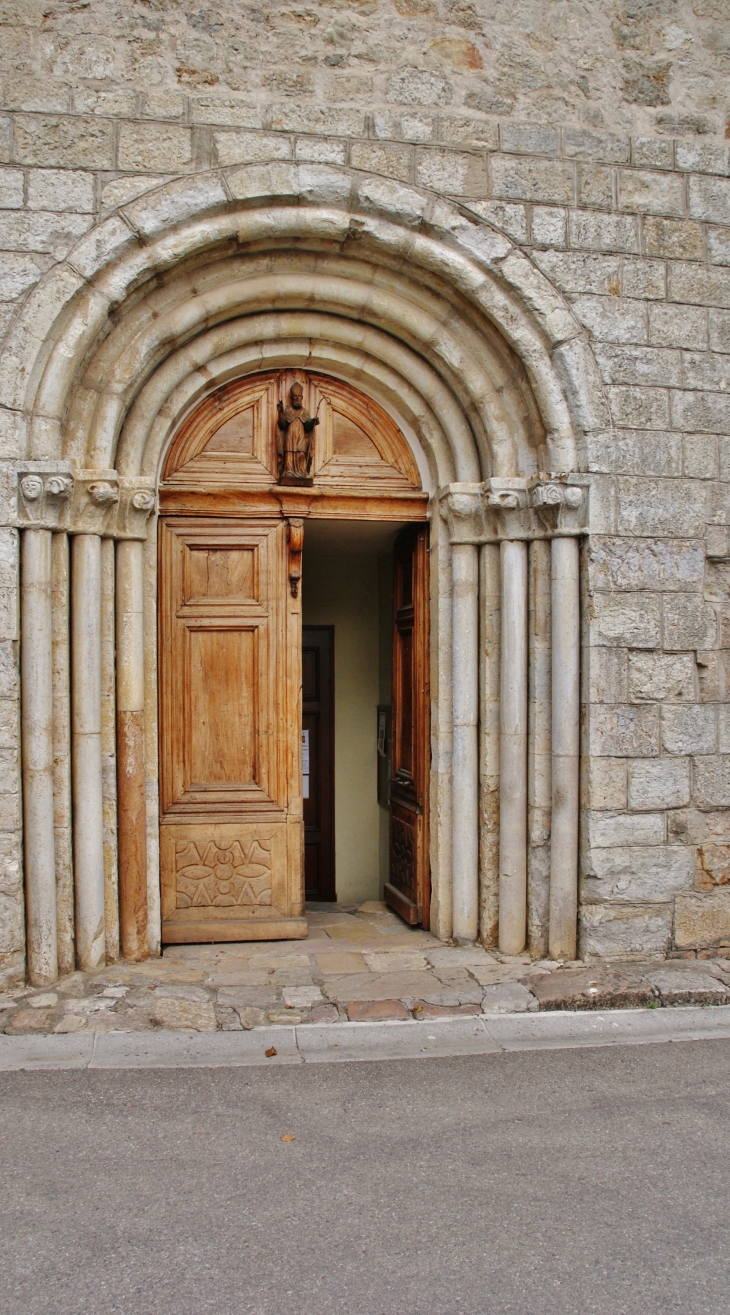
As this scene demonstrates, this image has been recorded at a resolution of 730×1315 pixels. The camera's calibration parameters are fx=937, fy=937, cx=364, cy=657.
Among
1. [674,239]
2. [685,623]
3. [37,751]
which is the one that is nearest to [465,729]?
[685,623]

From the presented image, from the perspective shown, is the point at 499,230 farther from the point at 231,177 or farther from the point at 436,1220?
the point at 436,1220

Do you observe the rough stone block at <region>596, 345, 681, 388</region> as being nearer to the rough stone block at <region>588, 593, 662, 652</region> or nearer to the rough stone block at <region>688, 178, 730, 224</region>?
the rough stone block at <region>688, 178, 730, 224</region>

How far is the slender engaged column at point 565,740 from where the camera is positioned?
4.46 meters

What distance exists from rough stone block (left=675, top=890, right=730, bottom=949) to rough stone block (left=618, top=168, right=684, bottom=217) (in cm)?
336

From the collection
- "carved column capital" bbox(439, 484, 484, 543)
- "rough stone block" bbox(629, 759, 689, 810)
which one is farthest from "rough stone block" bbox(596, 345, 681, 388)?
"rough stone block" bbox(629, 759, 689, 810)

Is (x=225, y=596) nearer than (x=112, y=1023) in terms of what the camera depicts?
No

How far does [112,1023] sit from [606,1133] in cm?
195

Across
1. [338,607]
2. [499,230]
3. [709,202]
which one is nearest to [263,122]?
[499,230]

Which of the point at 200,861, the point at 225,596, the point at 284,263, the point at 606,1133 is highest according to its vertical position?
the point at 284,263

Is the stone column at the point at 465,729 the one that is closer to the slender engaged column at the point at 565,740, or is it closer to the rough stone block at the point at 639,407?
the slender engaged column at the point at 565,740

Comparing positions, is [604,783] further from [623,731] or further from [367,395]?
[367,395]

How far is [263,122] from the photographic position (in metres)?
4.28

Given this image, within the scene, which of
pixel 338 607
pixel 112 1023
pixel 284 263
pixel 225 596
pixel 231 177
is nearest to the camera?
pixel 112 1023

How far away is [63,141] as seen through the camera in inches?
162
